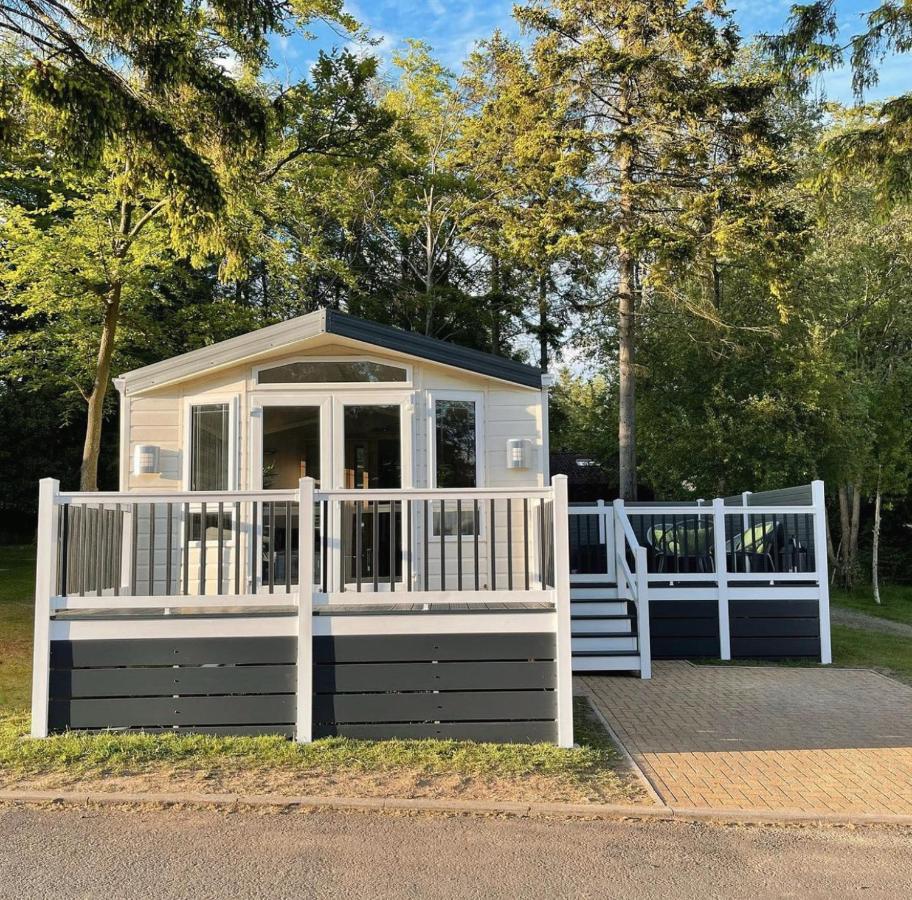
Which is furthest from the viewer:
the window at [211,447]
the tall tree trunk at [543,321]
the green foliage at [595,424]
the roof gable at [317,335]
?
the tall tree trunk at [543,321]

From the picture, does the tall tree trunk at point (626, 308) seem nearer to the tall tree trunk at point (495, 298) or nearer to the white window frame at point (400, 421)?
the white window frame at point (400, 421)

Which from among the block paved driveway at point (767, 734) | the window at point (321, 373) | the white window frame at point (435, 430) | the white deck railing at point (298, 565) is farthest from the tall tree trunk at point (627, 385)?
the white deck railing at point (298, 565)

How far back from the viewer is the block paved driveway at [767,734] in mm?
4094

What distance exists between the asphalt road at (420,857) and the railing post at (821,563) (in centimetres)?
467

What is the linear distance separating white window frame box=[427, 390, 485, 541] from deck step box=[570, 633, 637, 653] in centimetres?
155

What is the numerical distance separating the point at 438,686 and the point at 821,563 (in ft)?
16.7

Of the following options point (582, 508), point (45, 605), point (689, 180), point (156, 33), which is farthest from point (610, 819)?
point (689, 180)

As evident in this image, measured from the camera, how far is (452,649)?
189 inches

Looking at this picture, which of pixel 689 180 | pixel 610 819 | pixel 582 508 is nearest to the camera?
pixel 610 819

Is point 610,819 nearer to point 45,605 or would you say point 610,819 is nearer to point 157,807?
point 157,807

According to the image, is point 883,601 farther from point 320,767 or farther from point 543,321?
point 320,767

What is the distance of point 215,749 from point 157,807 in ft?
2.32

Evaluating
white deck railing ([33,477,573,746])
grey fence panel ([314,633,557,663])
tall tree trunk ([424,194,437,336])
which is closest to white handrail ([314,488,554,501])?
white deck railing ([33,477,573,746])

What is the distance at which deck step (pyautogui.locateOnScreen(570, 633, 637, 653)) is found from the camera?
23.9ft
